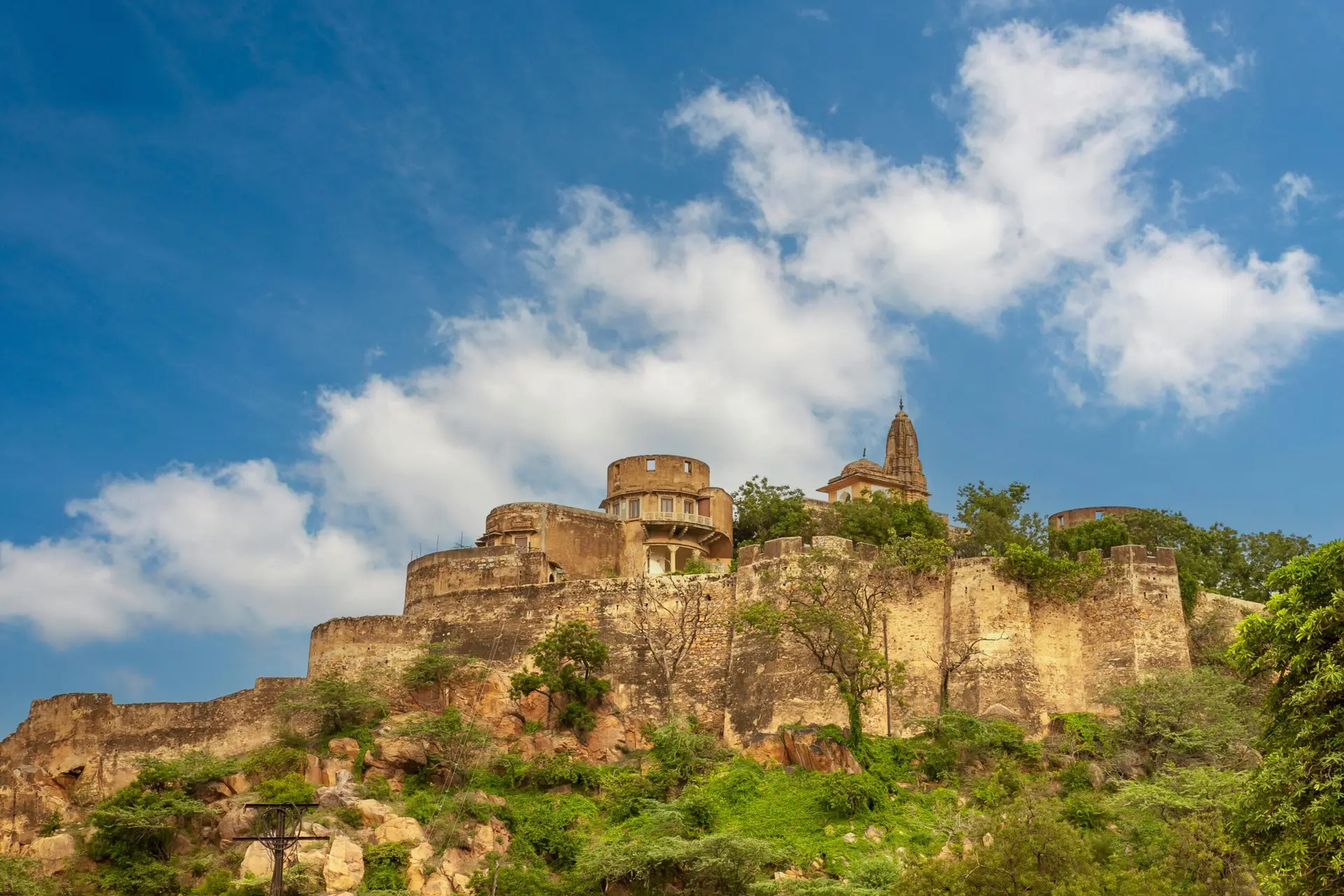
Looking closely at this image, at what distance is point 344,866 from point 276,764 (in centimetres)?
588

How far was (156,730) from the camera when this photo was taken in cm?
4238

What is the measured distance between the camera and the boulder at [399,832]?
3472 cm

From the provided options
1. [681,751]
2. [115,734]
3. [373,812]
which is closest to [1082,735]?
[681,751]

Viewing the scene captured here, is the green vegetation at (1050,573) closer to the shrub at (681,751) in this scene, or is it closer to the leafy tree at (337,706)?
the shrub at (681,751)

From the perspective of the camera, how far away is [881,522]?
48.7 metres

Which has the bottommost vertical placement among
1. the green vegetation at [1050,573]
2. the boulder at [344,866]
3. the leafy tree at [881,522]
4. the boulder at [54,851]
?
the boulder at [344,866]

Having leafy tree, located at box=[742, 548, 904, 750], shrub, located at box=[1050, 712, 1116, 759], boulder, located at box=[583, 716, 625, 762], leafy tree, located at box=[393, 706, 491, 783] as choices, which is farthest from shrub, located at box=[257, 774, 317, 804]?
shrub, located at box=[1050, 712, 1116, 759]

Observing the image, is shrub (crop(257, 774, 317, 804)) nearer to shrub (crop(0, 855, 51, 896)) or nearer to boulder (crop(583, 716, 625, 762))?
shrub (crop(0, 855, 51, 896))

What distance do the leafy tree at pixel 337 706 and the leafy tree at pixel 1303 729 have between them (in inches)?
1018

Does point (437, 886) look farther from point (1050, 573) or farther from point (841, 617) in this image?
point (1050, 573)

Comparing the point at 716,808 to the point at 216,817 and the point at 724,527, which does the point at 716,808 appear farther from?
the point at 724,527

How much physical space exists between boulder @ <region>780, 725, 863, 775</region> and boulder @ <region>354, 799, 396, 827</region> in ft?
32.7

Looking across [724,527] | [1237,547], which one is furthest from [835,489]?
[1237,547]

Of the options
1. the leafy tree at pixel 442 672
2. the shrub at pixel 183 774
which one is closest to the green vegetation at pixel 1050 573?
the leafy tree at pixel 442 672
